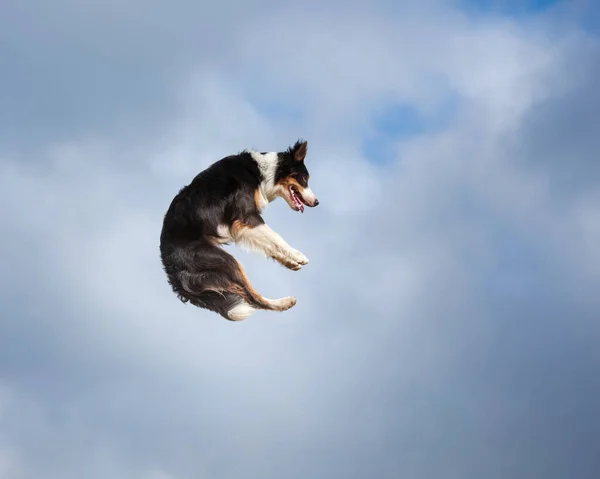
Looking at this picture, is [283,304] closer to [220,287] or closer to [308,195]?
[220,287]

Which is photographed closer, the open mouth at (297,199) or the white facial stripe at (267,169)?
the white facial stripe at (267,169)

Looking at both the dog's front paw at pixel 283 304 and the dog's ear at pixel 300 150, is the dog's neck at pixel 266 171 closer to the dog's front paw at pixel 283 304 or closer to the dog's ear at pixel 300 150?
the dog's ear at pixel 300 150

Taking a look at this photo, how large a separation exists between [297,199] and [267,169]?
97cm

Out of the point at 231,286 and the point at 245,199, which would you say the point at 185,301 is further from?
the point at 245,199

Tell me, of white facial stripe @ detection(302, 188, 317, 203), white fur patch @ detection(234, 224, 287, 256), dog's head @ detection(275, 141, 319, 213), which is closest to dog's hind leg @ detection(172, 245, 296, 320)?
white fur patch @ detection(234, 224, 287, 256)

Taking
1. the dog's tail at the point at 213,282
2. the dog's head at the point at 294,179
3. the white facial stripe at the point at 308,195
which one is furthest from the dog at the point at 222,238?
the white facial stripe at the point at 308,195

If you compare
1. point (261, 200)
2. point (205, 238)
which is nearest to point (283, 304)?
point (205, 238)

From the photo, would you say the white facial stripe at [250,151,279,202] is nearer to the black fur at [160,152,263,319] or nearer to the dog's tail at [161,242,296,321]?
the black fur at [160,152,263,319]

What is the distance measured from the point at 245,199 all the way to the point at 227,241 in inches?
36.2

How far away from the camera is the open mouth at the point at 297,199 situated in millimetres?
16938

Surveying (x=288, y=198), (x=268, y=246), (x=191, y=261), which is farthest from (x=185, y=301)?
(x=288, y=198)

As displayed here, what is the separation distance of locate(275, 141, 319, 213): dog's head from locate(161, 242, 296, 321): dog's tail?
238 centimetres

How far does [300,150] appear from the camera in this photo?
54.5 feet

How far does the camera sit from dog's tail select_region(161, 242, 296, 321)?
15023 mm
